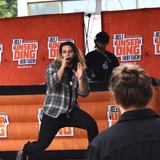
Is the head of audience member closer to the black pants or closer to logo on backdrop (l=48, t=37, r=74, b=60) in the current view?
logo on backdrop (l=48, t=37, r=74, b=60)

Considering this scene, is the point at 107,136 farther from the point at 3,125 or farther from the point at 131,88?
the point at 3,125

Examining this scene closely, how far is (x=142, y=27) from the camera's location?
5910 mm

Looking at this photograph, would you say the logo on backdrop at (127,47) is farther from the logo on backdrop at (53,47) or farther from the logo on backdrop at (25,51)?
the logo on backdrop at (25,51)

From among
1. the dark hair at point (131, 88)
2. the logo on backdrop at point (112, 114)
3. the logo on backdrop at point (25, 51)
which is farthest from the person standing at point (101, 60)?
the dark hair at point (131, 88)

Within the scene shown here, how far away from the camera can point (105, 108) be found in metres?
3.90

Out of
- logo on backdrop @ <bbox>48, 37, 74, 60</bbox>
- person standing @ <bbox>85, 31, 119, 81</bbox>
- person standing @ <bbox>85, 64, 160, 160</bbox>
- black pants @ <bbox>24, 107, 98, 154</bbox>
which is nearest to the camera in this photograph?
person standing @ <bbox>85, 64, 160, 160</bbox>

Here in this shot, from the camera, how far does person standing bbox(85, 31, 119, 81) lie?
4.48 meters

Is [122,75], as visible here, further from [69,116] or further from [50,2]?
[50,2]

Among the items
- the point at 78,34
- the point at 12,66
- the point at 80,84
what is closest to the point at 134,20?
the point at 78,34

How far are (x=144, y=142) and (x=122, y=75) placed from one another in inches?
11.4

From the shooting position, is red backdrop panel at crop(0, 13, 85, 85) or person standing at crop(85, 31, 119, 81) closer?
person standing at crop(85, 31, 119, 81)

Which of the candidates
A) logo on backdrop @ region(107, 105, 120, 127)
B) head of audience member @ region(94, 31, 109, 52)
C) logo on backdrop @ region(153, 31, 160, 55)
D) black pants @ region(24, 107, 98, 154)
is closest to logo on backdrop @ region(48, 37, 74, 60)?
head of audience member @ region(94, 31, 109, 52)

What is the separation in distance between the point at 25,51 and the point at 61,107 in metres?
3.70

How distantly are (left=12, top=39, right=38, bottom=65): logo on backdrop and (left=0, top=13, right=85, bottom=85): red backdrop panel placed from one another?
0.26 ft
